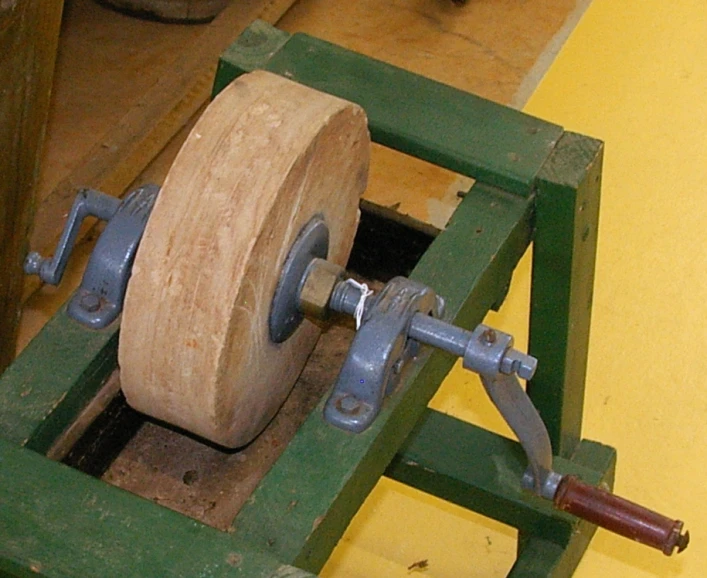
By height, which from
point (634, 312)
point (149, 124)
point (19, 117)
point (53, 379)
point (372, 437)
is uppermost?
point (372, 437)

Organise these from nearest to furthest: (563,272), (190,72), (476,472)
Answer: (563,272) < (476,472) < (190,72)

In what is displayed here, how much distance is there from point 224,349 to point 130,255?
0.15 meters

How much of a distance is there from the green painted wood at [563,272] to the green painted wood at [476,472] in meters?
0.07

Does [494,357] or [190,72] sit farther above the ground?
[494,357]

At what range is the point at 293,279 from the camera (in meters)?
1.10

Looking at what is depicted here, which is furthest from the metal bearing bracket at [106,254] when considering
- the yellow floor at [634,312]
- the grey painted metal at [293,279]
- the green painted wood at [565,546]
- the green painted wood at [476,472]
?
the yellow floor at [634,312]

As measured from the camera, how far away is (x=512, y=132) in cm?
134

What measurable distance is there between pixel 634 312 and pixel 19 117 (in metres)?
1.02

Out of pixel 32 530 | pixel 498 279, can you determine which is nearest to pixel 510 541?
pixel 498 279

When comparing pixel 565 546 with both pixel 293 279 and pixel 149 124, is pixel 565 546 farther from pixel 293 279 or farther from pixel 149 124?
pixel 149 124

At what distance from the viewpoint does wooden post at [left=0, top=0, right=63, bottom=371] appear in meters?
1.51

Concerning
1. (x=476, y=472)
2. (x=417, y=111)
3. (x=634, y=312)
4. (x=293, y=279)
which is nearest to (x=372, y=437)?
(x=293, y=279)

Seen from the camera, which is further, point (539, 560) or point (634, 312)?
point (634, 312)

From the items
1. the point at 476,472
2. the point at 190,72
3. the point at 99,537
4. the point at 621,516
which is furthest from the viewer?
the point at 190,72
